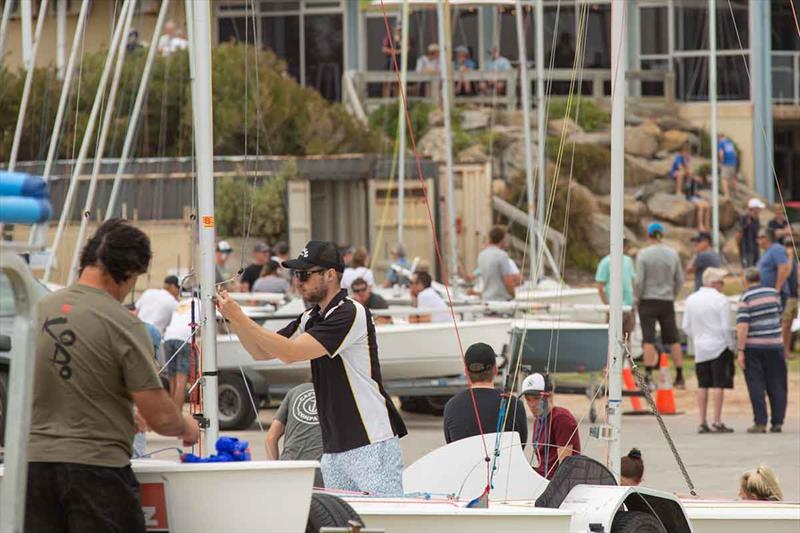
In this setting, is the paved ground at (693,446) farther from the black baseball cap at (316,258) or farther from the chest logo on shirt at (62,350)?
the chest logo on shirt at (62,350)

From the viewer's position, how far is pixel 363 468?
24.6 feet

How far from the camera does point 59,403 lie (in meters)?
5.34

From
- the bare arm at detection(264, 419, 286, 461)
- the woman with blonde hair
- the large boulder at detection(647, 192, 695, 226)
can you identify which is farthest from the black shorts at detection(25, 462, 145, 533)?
the large boulder at detection(647, 192, 695, 226)

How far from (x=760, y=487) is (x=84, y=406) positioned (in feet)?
18.1

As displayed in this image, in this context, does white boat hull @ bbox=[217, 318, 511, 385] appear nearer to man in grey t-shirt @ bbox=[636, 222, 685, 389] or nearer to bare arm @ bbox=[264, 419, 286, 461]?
man in grey t-shirt @ bbox=[636, 222, 685, 389]

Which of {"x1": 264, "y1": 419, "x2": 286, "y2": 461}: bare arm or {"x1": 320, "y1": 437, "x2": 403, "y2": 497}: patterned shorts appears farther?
{"x1": 264, "y1": 419, "x2": 286, "y2": 461}: bare arm

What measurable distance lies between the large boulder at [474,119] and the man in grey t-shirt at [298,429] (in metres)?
25.7

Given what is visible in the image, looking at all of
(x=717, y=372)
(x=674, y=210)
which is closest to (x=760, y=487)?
(x=717, y=372)

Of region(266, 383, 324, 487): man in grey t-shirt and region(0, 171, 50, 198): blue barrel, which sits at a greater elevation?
region(0, 171, 50, 198): blue barrel

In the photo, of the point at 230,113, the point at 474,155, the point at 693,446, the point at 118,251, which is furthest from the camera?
the point at 474,155

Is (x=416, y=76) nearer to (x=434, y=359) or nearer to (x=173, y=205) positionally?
(x=173, y=205)

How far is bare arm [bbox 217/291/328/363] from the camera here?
6.92m

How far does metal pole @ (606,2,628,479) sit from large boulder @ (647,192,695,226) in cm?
2401

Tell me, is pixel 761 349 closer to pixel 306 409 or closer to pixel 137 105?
pixel 306 409
